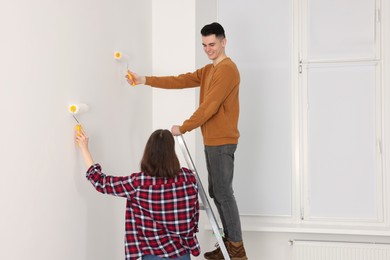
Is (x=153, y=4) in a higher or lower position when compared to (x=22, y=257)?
higher

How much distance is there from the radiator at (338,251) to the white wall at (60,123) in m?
1.34

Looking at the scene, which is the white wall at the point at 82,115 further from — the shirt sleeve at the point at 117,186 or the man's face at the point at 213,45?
the man's face at the point at 213,45

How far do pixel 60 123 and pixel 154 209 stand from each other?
0.56 metres

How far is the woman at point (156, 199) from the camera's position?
7.16 ft

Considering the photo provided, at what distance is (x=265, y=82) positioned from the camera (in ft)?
12.5

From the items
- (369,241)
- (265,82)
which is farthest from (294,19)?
(369,241)

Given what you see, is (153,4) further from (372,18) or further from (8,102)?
(8,102)

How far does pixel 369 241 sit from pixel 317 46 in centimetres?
145

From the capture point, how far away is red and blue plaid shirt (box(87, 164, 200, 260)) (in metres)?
2.18

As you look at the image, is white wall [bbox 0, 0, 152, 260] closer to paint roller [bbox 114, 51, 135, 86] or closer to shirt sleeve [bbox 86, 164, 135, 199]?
paint roller [bbox 114, 51, 135, 86]

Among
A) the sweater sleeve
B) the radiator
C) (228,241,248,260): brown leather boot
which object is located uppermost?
the sweater sleeve

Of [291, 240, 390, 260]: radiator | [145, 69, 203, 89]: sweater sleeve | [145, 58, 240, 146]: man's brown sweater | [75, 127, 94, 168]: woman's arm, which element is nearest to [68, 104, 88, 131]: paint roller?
[75, 127, 94, 168]: woman's arm

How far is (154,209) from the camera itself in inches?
86.1

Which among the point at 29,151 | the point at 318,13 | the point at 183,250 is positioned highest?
the point at 318,13
